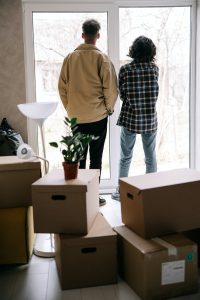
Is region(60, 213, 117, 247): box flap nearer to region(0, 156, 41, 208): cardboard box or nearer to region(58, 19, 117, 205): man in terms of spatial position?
region(0, 156, 41, 208): cardboard box

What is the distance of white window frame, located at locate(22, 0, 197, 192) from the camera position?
3.48 meters

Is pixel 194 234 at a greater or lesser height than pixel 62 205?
lesser

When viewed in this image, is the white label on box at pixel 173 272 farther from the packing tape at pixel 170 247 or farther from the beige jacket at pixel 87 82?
the beige jacket at pixel 87 82

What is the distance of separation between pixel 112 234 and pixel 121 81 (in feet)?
4.92

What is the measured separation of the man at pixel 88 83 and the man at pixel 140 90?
14 cm

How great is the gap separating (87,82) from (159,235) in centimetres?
145

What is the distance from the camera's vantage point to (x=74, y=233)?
2.09m

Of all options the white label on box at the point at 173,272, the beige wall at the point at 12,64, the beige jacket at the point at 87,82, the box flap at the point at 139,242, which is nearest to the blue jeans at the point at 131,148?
the beige jacket at the point at 87,82

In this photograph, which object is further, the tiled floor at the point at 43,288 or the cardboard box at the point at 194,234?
the cardboard box at the point at 194,234

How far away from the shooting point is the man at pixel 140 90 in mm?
3057

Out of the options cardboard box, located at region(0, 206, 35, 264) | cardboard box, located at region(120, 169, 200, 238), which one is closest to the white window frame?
cardboard box, located at region(0, 206, 35, 264)

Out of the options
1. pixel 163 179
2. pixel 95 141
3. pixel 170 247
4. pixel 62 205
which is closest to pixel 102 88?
pixel 95 141

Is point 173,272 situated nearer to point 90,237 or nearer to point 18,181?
point 90,237

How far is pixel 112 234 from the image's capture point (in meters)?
2.07
